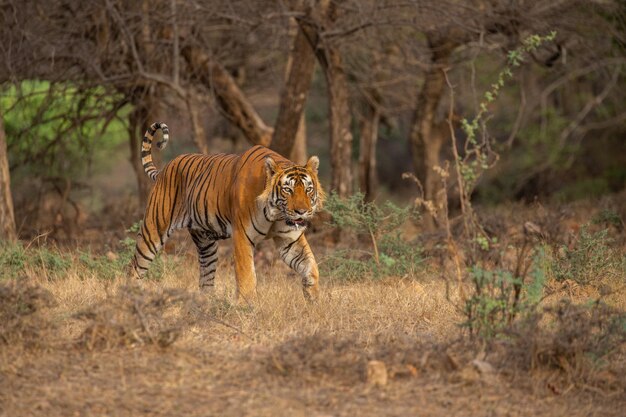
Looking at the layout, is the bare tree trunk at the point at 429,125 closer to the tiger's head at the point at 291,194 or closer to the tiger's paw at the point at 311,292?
the tiger's paw at the point at 311,292

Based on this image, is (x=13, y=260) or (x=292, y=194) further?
(x=13, y=260)

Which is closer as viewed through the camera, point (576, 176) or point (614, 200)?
point (614, 200)

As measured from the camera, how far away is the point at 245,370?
5.93 meters

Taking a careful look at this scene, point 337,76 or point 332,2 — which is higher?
point 332,2

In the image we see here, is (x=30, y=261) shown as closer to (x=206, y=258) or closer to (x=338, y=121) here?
(x=206, y=258)

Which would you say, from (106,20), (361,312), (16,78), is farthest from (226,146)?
(361,312)

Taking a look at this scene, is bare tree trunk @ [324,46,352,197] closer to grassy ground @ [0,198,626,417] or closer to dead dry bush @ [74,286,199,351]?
grassy ground @ [0,198,626,417]

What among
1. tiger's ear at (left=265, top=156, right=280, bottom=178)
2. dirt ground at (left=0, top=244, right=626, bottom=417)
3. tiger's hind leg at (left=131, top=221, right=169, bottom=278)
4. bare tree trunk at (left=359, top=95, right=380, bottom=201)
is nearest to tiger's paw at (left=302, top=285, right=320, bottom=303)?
tiger's ear at (left=265, top=156, right=280, bottom=178)

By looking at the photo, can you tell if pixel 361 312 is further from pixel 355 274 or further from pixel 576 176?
pixel 576 176

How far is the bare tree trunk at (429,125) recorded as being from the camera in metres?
14.3

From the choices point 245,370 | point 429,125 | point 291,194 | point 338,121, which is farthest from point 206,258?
point 429,125

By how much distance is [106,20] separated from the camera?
13242mm

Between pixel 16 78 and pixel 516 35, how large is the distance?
6275 mm

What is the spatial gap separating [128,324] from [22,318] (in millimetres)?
645
